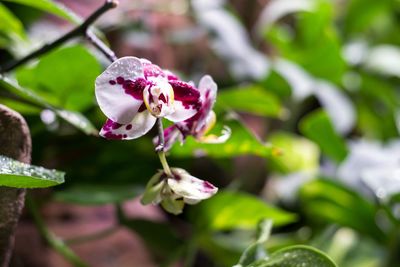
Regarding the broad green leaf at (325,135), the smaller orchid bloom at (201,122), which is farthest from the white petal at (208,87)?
the broad green leaf at (325,135)

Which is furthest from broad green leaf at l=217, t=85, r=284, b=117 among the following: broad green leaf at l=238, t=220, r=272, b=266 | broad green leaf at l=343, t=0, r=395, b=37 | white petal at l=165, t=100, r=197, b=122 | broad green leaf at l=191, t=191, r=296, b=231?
broad green leaf at l=343, t=0, r=395, b=37

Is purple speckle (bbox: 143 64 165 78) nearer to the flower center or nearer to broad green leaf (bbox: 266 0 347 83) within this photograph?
the flower center

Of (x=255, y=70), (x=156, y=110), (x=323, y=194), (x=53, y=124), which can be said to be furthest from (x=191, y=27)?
(x=156, y=110)

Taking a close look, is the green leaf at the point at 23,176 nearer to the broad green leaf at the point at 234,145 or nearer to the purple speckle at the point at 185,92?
the purple speckle at the point at 185,92

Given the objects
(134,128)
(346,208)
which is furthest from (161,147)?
(346,208)

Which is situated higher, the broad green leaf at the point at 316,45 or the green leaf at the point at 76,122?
the green leaf at the point at 76,122

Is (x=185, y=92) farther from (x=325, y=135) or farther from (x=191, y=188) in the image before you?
(x=325, y=135)
